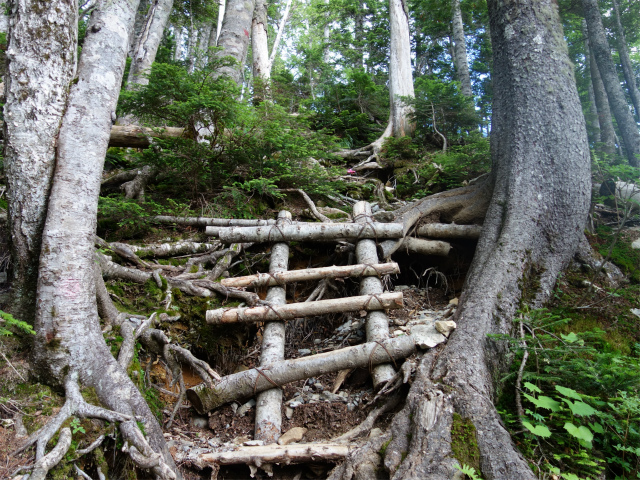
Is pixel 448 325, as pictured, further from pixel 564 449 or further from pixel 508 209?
pixel 508 209

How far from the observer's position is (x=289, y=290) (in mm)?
4992

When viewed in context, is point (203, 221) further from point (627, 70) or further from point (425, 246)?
point (627, 70)

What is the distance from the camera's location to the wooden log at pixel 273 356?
313 centimetres

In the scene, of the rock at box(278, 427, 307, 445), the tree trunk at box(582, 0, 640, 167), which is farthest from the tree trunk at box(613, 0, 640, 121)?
the rock at box(278, 427, 307, 445)

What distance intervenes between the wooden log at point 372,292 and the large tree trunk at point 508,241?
473 millimetres

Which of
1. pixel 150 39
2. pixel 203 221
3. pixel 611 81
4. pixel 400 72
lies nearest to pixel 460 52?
pixel 400 72

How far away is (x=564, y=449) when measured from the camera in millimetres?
2328

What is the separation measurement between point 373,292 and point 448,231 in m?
1.65

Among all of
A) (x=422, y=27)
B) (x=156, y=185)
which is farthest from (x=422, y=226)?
(x=422, y=27)

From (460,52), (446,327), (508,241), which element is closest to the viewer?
(446,327)

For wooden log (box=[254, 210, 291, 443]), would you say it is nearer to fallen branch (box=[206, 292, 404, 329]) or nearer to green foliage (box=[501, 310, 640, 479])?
fallen branch (box=[206, 292, 404, 329])

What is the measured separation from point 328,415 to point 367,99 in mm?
10216

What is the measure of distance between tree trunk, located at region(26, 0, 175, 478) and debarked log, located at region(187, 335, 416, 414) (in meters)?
0.84

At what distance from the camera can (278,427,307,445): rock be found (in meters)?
3.09
